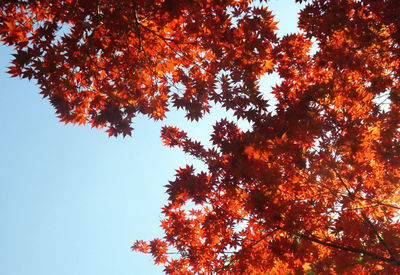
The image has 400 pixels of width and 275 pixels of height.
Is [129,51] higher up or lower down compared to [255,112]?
higher up

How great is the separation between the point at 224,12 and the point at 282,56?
2.00 metres

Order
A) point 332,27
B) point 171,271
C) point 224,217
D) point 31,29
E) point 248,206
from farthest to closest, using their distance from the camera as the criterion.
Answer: point 171,271 < point 332,27 < point 224,217 < point 31,29 < point 248,206

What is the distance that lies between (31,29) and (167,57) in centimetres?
255

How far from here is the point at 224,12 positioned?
14.9ft

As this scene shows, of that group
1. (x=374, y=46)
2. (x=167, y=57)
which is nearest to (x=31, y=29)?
(x=167, y=57)

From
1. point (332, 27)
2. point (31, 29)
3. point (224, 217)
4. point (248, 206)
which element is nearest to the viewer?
point (248, 206)

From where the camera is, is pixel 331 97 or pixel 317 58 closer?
pixel 331 97

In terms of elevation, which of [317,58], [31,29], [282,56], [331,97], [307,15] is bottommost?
[331,97]

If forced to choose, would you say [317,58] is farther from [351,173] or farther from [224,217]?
[224,217]

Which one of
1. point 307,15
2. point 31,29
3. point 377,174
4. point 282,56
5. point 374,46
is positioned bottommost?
point 377,174

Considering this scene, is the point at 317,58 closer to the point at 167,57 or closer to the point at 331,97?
the point at 331,97

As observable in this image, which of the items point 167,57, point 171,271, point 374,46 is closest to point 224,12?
point 167,57

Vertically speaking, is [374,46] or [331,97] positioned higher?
[374,46]

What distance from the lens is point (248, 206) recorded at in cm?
354
